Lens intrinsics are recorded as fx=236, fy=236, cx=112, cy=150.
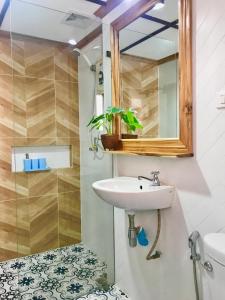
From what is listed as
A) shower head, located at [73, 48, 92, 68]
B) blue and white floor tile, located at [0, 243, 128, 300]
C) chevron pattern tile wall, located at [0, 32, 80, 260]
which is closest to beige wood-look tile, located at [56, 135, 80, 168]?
chevron pattern tile wall, located at [0, 32, 80, 260]

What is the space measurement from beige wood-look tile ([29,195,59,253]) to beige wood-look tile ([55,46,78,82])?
3.59ft

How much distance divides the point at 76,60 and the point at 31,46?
A: 0.39 m

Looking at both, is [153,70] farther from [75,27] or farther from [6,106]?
[6,106]

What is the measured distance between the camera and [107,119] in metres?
1.82

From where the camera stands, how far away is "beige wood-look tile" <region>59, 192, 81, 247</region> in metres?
2.19

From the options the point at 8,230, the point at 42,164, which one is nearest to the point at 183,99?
the point at 42,164

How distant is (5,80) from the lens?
2223 millimetres

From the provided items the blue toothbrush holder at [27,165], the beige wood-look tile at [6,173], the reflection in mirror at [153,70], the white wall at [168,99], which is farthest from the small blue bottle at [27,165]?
the white wall at [168,99]

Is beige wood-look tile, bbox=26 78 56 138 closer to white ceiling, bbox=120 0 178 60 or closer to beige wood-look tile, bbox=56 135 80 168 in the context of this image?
beige wood-look tile, bbox=56 135 80 168

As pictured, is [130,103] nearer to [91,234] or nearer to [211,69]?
[211,69]

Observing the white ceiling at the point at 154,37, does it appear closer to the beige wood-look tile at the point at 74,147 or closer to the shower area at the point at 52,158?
the shower area at the point at 52,158

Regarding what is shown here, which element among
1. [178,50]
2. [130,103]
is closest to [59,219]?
[130,103]

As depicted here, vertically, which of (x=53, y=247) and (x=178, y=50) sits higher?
(x=178, y=50)

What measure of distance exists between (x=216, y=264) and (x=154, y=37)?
4.50ft
